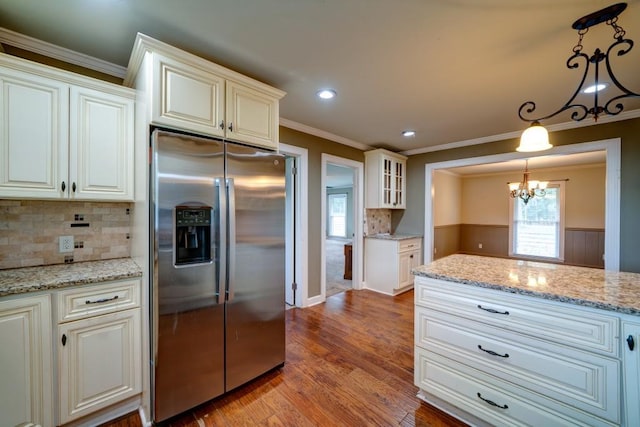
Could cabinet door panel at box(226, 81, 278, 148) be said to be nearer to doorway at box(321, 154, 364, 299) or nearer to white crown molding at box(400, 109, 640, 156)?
doorway at box(321, 154, 364, 299)

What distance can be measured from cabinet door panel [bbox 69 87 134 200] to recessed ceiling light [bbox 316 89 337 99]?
147cm

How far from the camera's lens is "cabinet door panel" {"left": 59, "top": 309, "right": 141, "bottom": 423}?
1477mm

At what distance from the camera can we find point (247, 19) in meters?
1.52

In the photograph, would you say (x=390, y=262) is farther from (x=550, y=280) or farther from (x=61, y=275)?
(x=61, y=275)

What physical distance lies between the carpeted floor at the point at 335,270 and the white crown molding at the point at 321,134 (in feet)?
5.09

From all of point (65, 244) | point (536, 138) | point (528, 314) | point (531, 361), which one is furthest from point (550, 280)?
point (65, 244)

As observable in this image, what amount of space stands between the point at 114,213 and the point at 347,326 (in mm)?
2475

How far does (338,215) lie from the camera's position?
380 inches

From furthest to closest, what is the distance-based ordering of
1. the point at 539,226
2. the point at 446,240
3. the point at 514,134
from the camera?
1. the point at 446,240
2. the point at 539,226
3. the point at 514,134

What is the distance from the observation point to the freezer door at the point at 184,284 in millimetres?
1537

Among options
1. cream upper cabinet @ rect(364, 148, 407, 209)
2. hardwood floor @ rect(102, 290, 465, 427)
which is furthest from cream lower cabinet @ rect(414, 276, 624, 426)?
cream upper cabinet @ rect(364, 148, 407, 209)

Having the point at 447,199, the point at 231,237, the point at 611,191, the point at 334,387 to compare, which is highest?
the point at 447,199

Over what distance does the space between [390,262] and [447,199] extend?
3644 millimetres

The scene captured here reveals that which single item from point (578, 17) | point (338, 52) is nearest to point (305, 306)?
point (338, 52)
